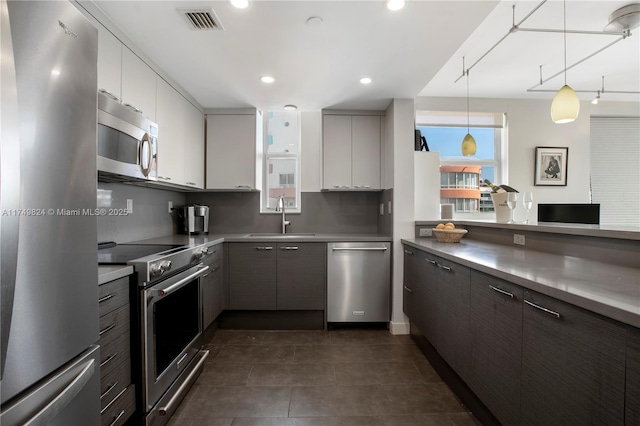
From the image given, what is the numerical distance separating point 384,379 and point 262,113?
3.15 m

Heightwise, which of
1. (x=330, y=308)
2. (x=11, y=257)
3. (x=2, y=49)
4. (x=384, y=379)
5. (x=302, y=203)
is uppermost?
(x=2, y=49)

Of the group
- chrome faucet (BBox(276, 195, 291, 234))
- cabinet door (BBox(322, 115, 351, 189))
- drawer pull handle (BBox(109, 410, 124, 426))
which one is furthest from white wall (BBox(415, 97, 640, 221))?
drawer pull handle (BBox(109, 410, 124, 426))

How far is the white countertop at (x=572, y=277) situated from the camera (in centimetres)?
83

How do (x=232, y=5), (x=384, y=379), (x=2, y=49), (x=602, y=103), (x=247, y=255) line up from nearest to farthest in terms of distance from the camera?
(x=2, y=49) < (x=232, y=5) < (x=384, y=379) < (x=247, y=255) < (x=602, y=103)

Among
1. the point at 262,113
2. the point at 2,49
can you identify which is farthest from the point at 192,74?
the point at 2,49

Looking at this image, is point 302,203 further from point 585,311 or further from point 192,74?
point 585,311

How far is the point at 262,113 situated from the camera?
3.54 m

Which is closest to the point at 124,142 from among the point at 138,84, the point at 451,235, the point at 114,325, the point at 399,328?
the point at 138,84

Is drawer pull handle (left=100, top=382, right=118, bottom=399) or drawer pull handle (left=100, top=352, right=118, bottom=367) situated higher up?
drawer pull handle (left=100, top=352, right=118, bottom=367)

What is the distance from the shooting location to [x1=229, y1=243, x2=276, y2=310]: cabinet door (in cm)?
287

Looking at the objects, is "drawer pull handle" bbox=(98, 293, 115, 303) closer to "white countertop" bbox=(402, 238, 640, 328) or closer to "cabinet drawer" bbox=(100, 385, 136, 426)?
"cabinet drawer" bbox=(100, 385, 136, 426)

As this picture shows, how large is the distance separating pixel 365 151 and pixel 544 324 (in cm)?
246

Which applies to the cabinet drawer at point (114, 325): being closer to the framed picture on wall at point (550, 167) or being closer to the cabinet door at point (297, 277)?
the cabinet door at point (297, 277)

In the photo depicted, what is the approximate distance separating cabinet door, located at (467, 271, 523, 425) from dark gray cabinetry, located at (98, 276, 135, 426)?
1776mm
